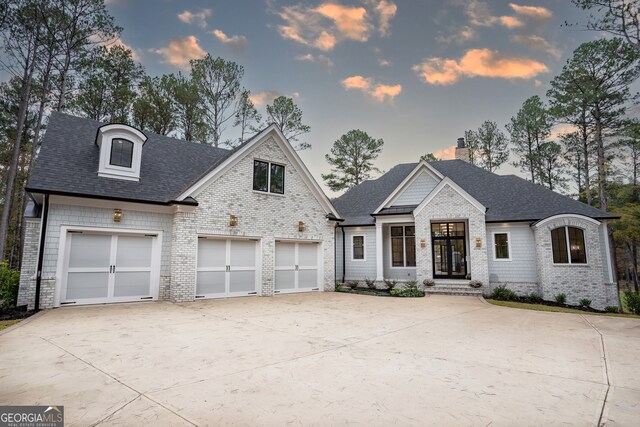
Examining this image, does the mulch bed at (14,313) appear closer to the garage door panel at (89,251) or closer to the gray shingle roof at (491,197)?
the garage door panel at (89,251)

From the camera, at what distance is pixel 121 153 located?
10883mm

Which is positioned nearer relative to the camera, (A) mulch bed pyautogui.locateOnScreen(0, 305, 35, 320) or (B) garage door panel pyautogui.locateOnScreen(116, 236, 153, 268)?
(A) mulch bed pyautogui.locateOnScreen(0, 305, 35, 320)

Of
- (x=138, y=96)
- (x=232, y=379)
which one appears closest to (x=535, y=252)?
(x=232, y=379)

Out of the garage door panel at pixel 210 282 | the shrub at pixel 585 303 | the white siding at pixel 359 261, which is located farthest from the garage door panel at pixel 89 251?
the shrub at pixel 585 303

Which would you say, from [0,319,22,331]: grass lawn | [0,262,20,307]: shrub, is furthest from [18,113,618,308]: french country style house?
[0,319,22,331]: grass lawn

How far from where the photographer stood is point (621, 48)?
62.3 ft

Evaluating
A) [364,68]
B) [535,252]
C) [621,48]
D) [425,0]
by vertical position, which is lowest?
[535,252]

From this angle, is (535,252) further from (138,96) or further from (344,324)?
(138,96)

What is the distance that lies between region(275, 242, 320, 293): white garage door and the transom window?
3338mm

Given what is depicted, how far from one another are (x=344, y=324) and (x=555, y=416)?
470 centimetres

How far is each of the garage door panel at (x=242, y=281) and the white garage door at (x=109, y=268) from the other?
254cm

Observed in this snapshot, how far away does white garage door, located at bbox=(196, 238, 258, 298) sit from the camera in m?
11.2

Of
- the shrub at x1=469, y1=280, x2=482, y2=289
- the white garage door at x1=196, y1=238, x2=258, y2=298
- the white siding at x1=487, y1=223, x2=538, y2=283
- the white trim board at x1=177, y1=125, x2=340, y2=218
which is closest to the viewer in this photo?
the white trim board at x1=177, y1=125, x2=340, y2=218

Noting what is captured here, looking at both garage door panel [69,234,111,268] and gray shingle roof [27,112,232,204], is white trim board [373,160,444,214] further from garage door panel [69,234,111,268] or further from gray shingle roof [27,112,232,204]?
garage door panel [69,234,111,268]
